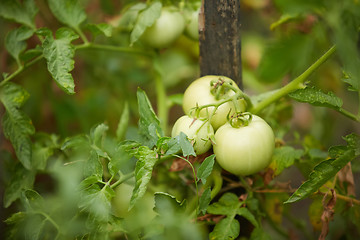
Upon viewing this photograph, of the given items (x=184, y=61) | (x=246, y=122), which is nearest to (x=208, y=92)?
(x=246, y=122)

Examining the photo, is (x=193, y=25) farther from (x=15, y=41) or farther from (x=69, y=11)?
(x=15, y=41)

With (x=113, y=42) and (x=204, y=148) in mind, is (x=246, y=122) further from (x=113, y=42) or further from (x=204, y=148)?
(x=113, y=42)

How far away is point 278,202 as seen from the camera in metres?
0.97

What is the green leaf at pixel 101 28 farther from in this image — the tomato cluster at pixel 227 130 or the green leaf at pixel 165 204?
the green leaf at pixel 165 204

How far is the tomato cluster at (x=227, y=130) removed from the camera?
0.67 meters

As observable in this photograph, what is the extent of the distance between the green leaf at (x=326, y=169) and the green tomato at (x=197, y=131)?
0.18 meters

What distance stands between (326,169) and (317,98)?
13 centimetres

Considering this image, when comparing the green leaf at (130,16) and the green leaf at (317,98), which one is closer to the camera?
the green leaf at (317,98)

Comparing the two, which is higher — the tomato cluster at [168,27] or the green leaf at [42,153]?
the tomato cluster at [168,27]

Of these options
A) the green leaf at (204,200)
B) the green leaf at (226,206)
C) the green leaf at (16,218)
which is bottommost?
the green leaf at (226,206)

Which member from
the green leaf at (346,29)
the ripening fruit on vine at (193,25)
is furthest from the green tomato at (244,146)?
the ripening fruit on vine at (193,25)

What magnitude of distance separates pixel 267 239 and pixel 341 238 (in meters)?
0.40

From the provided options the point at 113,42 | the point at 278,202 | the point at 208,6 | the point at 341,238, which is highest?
the point at 208,6

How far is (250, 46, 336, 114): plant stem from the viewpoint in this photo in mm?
687
